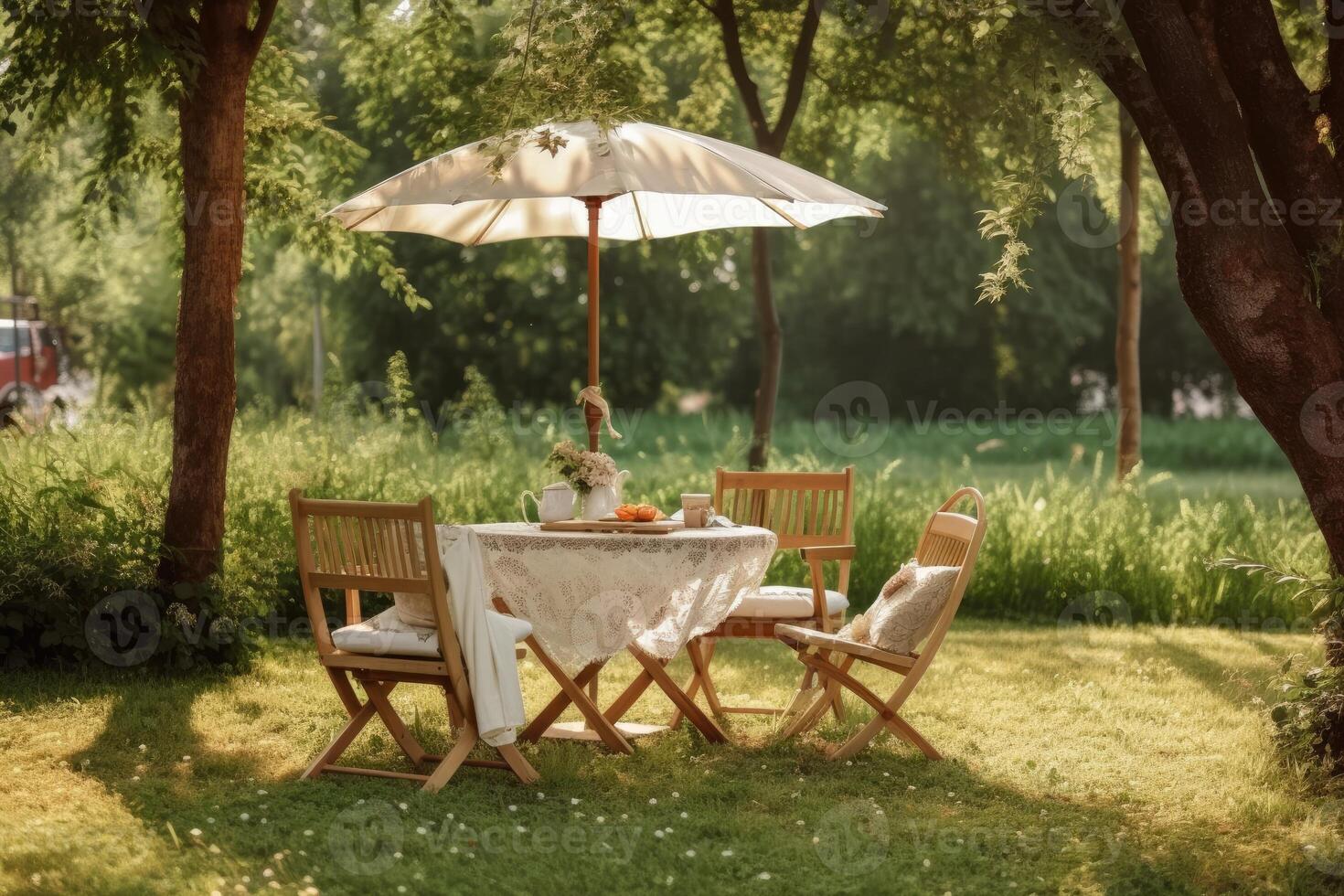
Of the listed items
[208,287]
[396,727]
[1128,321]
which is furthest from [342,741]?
[1128,321]

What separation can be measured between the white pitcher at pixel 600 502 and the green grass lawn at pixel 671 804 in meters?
1.01

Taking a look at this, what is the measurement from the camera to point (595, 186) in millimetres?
6438

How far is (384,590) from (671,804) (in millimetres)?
1326

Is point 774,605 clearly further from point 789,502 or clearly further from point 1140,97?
point 1140,97

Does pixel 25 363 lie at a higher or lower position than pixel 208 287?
lower

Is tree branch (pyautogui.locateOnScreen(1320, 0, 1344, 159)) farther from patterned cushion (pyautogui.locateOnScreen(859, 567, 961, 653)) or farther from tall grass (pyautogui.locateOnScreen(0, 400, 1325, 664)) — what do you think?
tall grass (pyautogui.locateOnScreen(0, 400, 1325, 664))

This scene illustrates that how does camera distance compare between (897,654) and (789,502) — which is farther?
(789,502)

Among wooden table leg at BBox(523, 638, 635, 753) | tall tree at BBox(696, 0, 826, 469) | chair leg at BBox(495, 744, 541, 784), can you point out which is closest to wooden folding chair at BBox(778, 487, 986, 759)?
wooden table leg at BBox(523, 638, 635, 753)

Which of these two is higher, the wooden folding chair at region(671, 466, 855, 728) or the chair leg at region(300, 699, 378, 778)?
the wooden folding chair at region(671, 466, 855, 728)

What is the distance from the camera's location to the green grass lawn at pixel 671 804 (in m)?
4.78

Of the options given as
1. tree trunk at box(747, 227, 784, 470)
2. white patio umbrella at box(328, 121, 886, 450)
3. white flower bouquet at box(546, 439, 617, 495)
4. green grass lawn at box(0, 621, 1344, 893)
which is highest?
white patio umbrella at box(328, 121, 886, 450)

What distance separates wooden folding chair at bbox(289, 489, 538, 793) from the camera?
18.2 ft

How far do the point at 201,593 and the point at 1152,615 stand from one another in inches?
253

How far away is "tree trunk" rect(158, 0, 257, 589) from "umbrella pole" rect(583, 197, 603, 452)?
2061 mm
